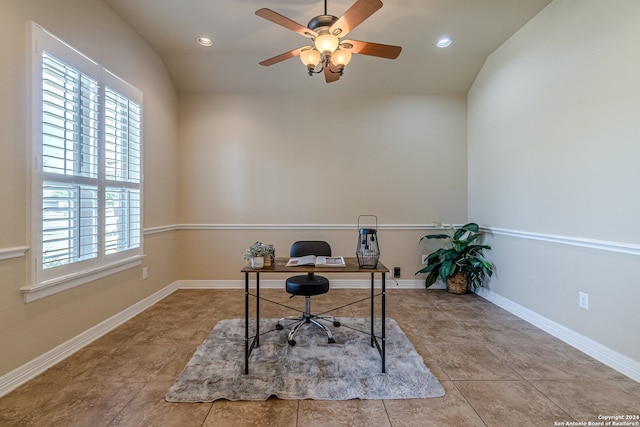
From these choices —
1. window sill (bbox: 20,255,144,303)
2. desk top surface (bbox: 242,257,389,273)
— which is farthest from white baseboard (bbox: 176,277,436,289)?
desk top surface (bbox: 242,257,389,273)

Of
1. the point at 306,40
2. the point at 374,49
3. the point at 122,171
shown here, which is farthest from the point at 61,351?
the point at 306,40

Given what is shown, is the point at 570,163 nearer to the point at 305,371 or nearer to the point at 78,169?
the point at 305,371

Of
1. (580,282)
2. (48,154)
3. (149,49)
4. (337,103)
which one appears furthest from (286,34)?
(580,282)

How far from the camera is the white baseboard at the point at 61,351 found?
5.91ft

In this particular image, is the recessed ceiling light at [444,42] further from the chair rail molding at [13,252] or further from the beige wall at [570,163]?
the chair rail molding at [13,252]

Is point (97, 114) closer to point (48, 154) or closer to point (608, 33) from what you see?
point (48, 154)

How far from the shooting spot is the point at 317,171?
4066 millimetres

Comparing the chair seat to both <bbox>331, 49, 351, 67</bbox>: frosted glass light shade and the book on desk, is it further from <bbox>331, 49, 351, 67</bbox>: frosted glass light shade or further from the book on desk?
<bbox>331, 49, 351, 67</bbox>: frosted glass light shade

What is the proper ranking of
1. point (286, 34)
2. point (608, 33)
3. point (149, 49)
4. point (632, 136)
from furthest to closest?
1. point (149, 49)
2. point (286, 34)
3. point (608, 33)
4. point (632, 136)

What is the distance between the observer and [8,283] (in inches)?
71.3

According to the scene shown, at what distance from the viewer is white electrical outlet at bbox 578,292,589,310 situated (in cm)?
232

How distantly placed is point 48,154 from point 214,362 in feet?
6.36

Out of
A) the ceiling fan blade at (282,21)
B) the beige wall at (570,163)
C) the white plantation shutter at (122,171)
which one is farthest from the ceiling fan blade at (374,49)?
the white plantation shutter at (122,171)

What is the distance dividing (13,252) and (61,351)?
0.88 metres
